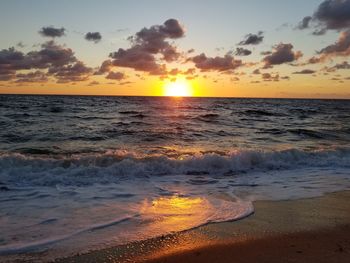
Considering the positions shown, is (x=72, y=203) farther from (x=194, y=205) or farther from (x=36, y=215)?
(x=194, y=205)

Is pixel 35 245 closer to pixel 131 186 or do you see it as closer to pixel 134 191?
pixel 134 191

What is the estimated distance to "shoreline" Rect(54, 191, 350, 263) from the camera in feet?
15.1

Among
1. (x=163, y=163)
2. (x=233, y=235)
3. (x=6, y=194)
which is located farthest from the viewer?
(x=163, y=163)

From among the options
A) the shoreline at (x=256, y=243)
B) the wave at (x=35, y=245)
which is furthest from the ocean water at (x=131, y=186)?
the shoreline at (x=256, y=243)

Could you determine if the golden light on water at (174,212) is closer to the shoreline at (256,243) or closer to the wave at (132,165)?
the shoreline at (256,243)

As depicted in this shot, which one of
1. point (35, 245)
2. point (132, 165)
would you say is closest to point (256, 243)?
point (35, 245)

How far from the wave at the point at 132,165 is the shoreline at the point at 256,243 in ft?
15.1

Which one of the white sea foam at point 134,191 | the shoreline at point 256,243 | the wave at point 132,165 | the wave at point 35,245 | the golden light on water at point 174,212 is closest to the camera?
the shoreline at point 256,243

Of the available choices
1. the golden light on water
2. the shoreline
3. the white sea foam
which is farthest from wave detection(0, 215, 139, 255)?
the golden light on water

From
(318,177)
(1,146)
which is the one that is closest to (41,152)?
(1,146)

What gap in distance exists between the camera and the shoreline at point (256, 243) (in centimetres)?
461

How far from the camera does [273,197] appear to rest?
7816 millimetres

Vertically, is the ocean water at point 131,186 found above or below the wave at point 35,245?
below

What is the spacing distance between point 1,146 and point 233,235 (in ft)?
41.3
